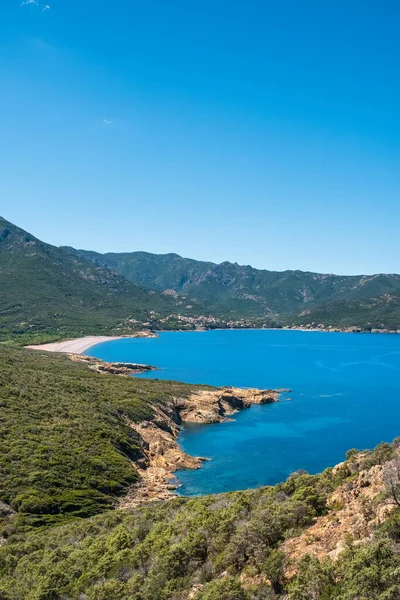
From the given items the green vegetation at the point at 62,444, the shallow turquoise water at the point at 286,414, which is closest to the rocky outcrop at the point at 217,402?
the shallow turquoise water at the point at 286,414

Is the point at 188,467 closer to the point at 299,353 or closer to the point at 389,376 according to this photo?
the point at 389,376

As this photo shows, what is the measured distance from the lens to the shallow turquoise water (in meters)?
56.9

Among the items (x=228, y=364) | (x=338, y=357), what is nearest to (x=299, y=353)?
(x=338, y=357)

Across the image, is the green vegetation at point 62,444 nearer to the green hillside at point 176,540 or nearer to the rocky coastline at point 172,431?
the green hillside at point 176,540

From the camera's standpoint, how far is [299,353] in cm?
18300

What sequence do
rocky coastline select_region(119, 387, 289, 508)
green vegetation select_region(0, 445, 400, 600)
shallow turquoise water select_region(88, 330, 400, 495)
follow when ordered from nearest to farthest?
green vegetation select_region(0, 445, 400, 600) → rocky coastline select_region(119, 387, 289, 508) → shallow turquoise water select_region(88, 330, 400, 495)

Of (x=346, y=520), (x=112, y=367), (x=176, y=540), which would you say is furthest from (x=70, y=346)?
(x=346, y=520)

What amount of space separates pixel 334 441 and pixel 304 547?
5699 cm

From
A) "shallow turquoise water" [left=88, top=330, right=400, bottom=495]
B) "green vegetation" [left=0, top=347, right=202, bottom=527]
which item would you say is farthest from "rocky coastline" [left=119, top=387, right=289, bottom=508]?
"shallow turquoise water" [left=88, top=330, right=400, bottom=495]

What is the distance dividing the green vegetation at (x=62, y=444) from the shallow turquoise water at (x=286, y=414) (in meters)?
8.88

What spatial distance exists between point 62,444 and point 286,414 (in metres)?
49.8

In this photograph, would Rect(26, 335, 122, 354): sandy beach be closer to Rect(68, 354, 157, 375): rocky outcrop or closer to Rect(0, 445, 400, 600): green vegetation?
Rect(68, 354, 157, 375): rocky outcrop

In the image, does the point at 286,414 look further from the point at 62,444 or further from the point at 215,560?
the point at 215,560

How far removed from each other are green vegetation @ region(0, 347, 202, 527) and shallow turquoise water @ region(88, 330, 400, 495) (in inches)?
349
